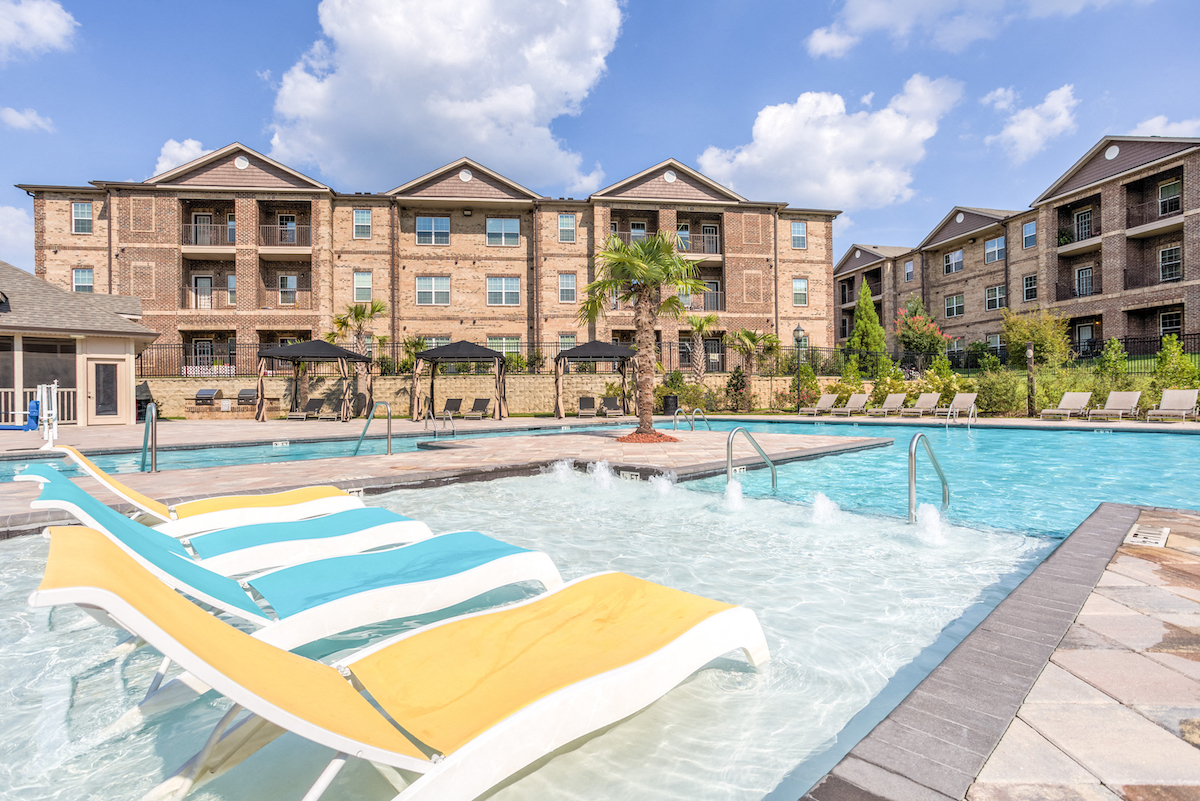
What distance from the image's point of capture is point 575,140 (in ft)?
94.2

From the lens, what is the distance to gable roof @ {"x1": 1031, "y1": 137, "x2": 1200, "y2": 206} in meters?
22.9

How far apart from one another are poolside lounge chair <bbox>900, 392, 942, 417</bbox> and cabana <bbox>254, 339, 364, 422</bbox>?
18824 mm

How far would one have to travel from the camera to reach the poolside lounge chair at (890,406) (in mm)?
18281

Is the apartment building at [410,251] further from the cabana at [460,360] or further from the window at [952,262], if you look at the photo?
the window at [952,262]

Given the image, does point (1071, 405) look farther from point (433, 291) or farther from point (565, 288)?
point (433, 291)

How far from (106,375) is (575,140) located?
22.2m

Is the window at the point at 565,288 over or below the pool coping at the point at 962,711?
over

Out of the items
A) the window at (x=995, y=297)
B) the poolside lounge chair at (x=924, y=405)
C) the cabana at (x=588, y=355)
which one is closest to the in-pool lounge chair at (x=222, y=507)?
the cabana at (x=588, y=355)

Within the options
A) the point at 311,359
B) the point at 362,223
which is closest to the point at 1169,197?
the point at 311,359

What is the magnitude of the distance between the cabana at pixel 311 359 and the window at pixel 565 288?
9.72 metres

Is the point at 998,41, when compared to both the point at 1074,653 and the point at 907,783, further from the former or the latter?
the point at 907,783

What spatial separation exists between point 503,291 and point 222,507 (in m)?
24.1

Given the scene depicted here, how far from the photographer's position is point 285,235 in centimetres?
2620

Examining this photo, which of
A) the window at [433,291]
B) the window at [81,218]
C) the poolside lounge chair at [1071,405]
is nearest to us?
the poolside lounge chair at [1071,405]
